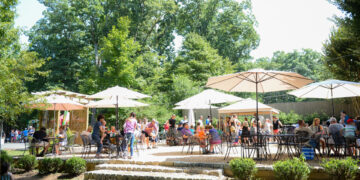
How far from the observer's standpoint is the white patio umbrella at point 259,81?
718 centimetres

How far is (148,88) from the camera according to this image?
73.0 feet

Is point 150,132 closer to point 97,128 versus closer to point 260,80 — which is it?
point 97,128

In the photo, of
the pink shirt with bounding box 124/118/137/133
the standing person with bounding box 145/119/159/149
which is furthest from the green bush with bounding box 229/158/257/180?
the standing person with bounding box 145/119/159/149

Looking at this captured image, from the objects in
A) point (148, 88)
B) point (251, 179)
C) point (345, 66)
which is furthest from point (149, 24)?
point (251, 179)

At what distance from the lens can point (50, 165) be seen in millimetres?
8344

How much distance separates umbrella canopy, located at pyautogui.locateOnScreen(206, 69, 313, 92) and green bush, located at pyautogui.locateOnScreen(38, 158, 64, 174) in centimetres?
533

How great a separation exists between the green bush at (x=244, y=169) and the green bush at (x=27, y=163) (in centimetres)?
678

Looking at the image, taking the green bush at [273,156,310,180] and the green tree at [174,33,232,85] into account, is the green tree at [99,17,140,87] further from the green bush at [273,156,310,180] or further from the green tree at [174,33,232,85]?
the green bush at [273,156,310,180]

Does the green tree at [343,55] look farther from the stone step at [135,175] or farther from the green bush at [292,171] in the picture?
the stone step at [135,175]

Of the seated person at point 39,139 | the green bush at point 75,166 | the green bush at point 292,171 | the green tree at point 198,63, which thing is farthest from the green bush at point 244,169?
the green tree at point 198,63

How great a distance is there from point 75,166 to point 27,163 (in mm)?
2014

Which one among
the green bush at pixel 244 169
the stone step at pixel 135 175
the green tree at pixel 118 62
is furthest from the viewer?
the green tree at pixel 118 62

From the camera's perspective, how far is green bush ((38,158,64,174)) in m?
8.35

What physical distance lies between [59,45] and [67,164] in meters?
22.3
